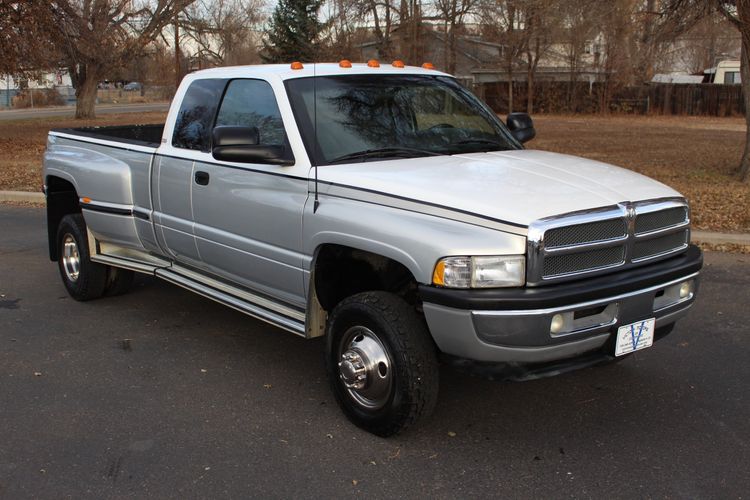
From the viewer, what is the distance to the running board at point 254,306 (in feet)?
14.7

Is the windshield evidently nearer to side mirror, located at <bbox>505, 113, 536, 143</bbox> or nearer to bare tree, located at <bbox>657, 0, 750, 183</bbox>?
side mirror, located at <bbox>505, 113, 536, 143</bbox>

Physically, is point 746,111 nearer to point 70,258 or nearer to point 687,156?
point 687,156

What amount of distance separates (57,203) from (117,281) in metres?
→ 0.94

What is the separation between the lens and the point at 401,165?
423cm

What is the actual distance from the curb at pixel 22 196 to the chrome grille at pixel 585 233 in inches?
416

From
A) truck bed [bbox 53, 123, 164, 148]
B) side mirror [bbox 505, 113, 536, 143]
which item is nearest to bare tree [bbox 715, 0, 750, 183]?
side mirror [bbox 505, 113, 536, 143]

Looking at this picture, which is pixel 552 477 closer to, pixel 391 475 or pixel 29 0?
pixel 391 475

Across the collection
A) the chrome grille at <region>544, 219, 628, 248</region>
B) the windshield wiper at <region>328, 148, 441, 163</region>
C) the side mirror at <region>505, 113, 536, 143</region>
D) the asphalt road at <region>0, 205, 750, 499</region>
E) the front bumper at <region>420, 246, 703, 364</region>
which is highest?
the side mirror at <region>505, 113, 536, 143</region>

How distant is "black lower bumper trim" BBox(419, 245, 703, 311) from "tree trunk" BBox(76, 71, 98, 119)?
36435 mm

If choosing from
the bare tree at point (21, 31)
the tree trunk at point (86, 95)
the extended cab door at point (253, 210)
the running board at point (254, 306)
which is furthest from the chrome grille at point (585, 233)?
the tree trunk at point (86, 95)

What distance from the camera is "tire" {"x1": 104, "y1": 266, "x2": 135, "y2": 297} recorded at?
6559mm

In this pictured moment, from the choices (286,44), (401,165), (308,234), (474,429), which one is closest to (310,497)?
(474,429)

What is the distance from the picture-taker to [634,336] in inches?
150

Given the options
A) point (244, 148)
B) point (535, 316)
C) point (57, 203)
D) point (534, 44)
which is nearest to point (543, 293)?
point (535, 316)
